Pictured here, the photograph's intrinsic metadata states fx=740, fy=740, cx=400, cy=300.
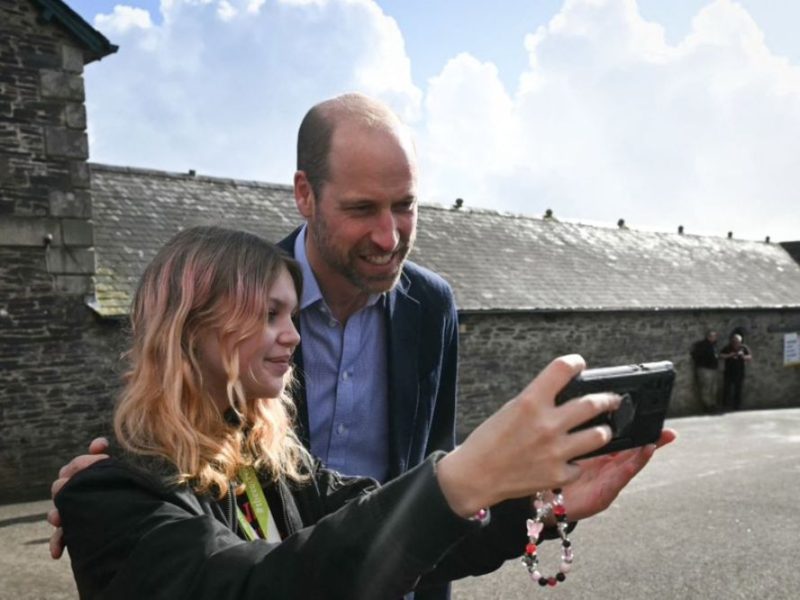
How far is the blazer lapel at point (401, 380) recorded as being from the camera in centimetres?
228

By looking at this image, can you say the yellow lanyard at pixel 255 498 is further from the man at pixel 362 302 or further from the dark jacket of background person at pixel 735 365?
the dark jacket of background person at pixel 735 365

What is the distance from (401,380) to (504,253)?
622 inches

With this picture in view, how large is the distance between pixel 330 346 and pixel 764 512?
278 inches

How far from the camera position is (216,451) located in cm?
153

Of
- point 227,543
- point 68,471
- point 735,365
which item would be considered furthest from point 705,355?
point 227,543

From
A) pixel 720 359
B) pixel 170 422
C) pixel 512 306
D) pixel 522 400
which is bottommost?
pixel 720 359

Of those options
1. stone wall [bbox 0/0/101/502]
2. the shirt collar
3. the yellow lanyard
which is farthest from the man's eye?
stone wall [bbox 0/0/101/502]

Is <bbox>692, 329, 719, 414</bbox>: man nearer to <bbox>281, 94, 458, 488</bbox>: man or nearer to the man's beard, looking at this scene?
<bbox>281, 94, 458, 488</bbox>: man

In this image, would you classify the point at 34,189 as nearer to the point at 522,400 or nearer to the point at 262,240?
the point at 262,240

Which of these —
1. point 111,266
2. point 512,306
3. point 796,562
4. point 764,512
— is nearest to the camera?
point 796,562

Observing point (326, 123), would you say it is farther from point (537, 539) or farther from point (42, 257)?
point (42, 257)

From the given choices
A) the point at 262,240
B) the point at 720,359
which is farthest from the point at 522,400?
the point at 720,359

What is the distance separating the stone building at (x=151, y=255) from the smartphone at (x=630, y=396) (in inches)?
350

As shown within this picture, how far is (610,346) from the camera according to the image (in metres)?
17.2
